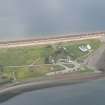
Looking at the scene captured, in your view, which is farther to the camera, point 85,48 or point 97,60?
point 85,48

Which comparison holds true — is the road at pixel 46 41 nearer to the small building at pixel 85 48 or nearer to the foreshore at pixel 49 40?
the foreshore at pixel 49 40

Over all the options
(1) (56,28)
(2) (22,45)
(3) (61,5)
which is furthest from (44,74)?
(3) (61,5)

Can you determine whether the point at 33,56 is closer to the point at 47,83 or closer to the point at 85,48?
the point at 47,83

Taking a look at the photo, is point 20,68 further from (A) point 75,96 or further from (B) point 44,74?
(A) point 75,96

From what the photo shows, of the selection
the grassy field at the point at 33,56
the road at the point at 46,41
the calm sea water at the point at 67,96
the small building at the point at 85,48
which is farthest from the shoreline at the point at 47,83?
the road at the point at 46,41

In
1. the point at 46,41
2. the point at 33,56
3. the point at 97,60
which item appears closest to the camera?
the point at 97,60

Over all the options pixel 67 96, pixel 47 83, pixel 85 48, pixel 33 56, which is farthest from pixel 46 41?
pixel 67 96
